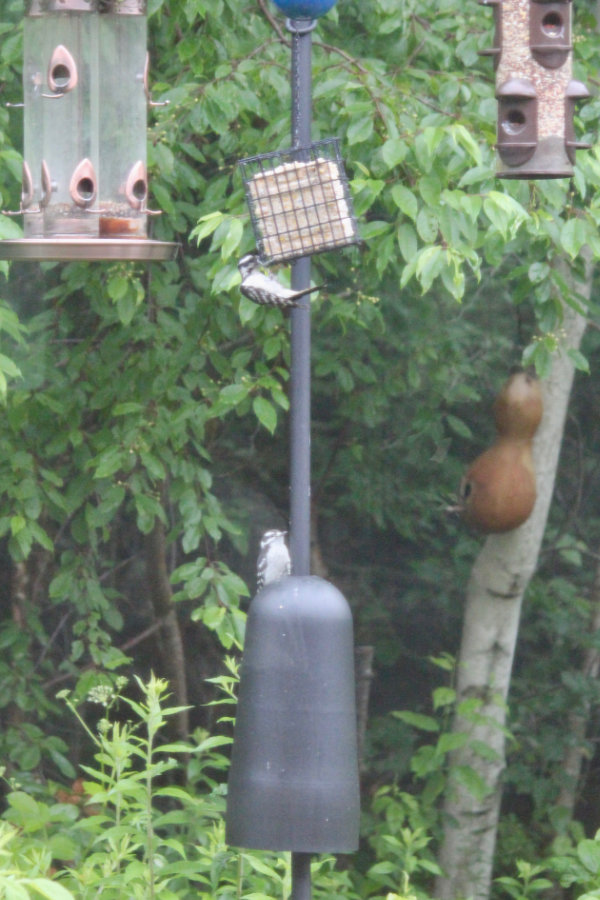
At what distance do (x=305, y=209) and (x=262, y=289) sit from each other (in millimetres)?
205

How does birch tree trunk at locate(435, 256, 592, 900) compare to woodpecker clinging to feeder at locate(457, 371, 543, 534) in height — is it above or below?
below

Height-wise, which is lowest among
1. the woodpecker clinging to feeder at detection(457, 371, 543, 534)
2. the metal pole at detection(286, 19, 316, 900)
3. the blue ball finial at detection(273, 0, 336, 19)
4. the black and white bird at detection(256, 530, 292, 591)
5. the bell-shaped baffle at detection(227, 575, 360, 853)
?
the woodpecker clinging to feeder at detection(457, 371, 543, 534)

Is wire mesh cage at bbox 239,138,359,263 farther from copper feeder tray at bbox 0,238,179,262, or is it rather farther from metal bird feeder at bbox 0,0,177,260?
metal bird feeder at bbox 0,0,177,260

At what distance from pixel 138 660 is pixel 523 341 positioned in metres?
2.60

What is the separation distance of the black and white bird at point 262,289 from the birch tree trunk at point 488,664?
2972mm

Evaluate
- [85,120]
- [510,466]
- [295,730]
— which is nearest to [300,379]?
[295,730]

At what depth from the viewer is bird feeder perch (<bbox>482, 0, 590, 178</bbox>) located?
264 centimetres

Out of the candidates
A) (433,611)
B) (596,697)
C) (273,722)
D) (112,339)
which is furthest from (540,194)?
(433,611)

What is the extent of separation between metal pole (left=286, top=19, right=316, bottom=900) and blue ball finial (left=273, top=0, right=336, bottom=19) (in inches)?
1.5

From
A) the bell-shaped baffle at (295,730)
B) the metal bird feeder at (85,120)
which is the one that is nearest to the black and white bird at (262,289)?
the metal bird feeder at (85,120)

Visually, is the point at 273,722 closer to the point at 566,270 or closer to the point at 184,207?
the point at 184,207

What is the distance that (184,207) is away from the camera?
3.92 meters

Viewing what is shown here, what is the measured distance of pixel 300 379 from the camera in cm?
227

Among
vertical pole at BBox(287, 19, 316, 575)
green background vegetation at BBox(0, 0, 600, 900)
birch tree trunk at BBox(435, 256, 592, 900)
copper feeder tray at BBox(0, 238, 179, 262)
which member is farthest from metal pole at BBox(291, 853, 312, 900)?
birch tree trunk at BBox(435, 256, 592, 900)
